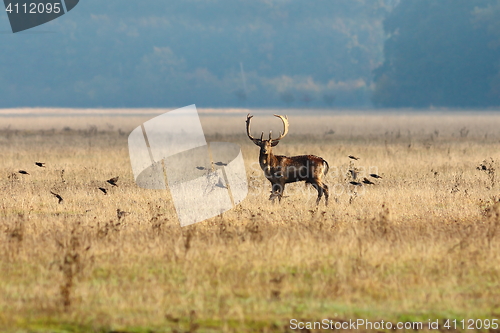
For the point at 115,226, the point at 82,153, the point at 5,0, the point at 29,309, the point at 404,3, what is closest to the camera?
the point at 29,309

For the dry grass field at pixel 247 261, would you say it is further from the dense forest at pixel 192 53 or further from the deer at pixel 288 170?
the dense forest at pixel 192 53

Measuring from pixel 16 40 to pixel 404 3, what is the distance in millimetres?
100087

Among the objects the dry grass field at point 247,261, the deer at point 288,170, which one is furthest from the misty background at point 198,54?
the dry grass field at point 247,261

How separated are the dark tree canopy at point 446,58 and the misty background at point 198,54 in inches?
1617

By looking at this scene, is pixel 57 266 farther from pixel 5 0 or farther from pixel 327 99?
pixel 5 0

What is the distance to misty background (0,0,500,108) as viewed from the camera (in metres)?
154

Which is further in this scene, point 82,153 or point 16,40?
point 16,40

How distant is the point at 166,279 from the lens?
29.4 feet

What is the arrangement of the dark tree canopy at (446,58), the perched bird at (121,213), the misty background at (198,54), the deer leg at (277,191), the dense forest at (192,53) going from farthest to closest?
the dense forest at (192,53)
the misty background at (198,54)
the dark tree canopy at (446,58)
the deer leg at (277,191)
the perched bird at (121,213)

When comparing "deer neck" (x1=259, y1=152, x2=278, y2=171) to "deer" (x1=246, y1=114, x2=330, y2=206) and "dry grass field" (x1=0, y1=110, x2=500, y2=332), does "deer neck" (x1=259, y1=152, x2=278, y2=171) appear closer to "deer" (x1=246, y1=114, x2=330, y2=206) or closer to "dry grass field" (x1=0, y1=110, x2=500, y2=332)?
"deer" (x1=246, y1=114, x2=330, y2=206)

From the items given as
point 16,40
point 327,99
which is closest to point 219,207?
point 327,99

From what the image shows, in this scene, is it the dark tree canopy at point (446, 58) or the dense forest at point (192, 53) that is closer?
the dark tree canopy at point (446, 58)

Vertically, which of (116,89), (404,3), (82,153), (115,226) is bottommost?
(115,226)

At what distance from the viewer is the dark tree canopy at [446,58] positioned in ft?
257
